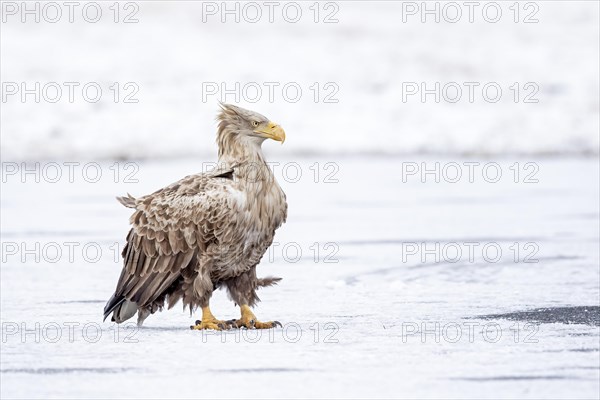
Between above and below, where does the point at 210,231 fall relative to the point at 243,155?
below

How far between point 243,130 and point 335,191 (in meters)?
9.81

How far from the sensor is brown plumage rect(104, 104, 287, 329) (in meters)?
7.22

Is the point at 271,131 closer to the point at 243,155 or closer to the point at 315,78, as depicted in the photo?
the point at 243,155

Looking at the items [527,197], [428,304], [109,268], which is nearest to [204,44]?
[527,197]

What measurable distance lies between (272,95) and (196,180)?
19363mm

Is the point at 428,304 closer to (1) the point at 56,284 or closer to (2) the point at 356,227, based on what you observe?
(1) the point at 56,284

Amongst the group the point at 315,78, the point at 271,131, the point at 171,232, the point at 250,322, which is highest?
the point at 315,78

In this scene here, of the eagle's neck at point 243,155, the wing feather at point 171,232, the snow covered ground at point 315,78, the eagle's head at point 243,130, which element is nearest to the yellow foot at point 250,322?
the wing feather at point 171,232

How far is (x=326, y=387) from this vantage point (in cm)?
550

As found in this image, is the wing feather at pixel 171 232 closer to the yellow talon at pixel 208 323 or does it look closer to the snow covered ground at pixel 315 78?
the yellow talon at pixel 208 323

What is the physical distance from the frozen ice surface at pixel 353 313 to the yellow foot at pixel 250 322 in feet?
0.46

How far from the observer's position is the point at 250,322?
7430 mm

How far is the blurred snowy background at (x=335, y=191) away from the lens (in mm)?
6066

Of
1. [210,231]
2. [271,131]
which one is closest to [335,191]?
[271,131]
